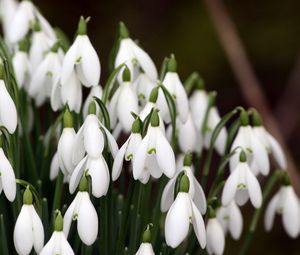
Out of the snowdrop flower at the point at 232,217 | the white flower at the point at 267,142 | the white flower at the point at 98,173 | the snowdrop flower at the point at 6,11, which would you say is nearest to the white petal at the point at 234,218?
the snowdrop flower at the point at 232,217

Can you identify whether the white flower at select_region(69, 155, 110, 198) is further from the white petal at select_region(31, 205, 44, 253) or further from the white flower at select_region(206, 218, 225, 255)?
the white flower at select_region(206, 218, 225, 255)

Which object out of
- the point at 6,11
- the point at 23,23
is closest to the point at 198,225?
the point at 23,23

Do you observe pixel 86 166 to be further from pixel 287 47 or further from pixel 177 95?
pixel 287 47

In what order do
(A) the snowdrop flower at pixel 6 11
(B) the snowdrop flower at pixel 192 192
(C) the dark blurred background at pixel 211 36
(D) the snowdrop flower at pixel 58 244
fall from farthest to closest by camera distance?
1. (C) the dark blurred background at pixel 211 36
2. (A) the snowdrop flower at pixel 6 11
3. (B) the snowdrop flower at pixel 192 192
4. (D) the snowdrop flower at pixel 58 244

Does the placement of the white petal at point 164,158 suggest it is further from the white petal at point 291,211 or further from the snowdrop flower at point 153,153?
the white petal at point 291,211

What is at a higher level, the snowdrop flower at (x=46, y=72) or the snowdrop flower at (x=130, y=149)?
the snowdrop flower at (x=46, y=72)

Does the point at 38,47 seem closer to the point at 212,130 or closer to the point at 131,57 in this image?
the point at 131,57

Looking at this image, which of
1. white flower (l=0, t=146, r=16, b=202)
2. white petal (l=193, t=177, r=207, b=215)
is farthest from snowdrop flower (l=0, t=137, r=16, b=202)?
white petal (l=193, t=177, r=207, b=215)
